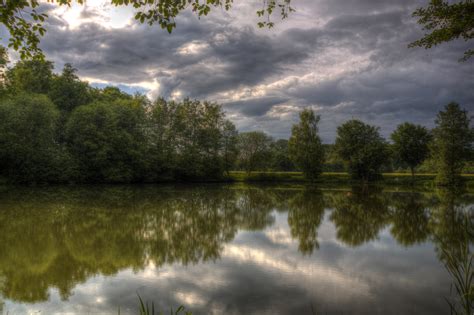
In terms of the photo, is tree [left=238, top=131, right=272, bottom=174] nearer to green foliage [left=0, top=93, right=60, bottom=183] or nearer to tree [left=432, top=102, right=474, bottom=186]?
tree [left=432, top=102, right=474, bottom=186]

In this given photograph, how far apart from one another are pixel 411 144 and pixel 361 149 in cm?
1010

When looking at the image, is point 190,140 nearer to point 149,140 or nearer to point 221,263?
point 149,140

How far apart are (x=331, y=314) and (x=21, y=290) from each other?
6.14m

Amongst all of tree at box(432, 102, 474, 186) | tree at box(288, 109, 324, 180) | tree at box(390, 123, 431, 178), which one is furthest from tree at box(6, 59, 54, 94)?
tree at box(390, 123, 431, 178)

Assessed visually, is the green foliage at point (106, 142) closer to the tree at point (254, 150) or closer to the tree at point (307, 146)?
the tree at point (254, 150)

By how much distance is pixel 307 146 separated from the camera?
59594mm

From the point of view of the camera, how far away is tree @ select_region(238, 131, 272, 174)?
6456 cm

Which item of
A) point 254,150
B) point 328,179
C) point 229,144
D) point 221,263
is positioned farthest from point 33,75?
point 328,179

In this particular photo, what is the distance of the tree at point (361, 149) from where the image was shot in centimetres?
5853

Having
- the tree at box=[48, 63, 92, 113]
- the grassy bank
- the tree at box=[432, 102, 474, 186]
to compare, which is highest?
the tree at box=[48, 63, 92, 113]

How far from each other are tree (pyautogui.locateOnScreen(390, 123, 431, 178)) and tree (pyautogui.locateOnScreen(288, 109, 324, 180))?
1539 centimetres

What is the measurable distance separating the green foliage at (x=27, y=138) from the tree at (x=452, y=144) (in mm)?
48636

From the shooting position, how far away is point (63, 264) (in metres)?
8.48

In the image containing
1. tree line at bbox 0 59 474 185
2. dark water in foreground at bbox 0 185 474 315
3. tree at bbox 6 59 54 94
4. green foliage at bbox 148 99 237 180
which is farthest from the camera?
green foliage at bbox 148 99 237 180
